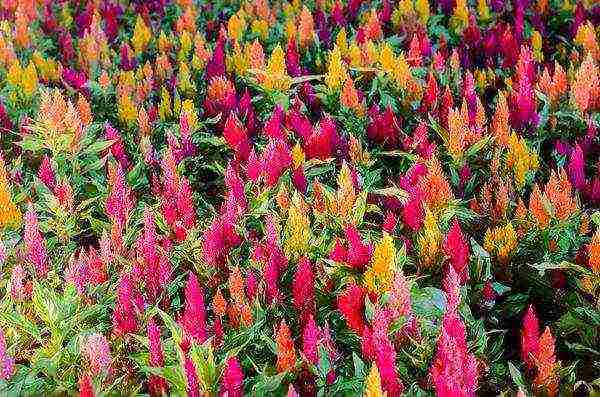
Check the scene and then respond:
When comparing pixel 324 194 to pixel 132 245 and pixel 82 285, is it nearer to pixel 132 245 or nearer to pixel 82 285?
pixel 132 245

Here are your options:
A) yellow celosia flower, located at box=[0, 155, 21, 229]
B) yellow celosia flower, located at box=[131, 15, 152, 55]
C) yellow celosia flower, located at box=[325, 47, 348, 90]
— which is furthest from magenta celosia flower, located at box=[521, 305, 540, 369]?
yellow celosia flower, located at box=[131, 15, 152, 55]

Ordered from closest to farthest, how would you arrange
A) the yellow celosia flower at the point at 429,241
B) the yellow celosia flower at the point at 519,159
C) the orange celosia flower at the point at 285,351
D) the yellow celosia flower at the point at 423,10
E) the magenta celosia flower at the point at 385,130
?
the orange celosia flower at the point at 285,351 < the yellow celosia flower at the point at 429,241 < the yellow celosia flower at the point at 519,159 < the magenta celosia flower at the point at 385,130 < the yellow celosia flower at the point at 423,10

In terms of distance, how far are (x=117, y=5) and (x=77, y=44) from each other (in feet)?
1.95

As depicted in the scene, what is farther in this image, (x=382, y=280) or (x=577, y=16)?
(x=577, y=16)

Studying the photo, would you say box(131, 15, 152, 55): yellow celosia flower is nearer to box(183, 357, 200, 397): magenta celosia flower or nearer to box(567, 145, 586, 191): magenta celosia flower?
box(567, 145, 586, 191): magenta celosia flower

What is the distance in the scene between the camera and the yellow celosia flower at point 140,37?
169 inches

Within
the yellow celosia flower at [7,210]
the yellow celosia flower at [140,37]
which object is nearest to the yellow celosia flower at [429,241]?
the yellow celosia flower at [7,210]

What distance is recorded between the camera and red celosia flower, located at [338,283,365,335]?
2000mm

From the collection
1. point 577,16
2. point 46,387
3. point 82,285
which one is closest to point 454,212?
point 82,285

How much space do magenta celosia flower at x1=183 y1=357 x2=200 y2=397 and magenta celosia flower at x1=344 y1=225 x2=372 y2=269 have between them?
0.55 m

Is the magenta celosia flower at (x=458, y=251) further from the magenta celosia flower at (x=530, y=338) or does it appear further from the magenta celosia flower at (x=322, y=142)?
the magenta celosia flower at (x=322, y=142)

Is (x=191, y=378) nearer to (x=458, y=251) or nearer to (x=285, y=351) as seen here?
(x=285, y=351)

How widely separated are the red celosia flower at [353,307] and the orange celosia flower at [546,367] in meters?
0.42

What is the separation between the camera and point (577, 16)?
4.10 metres
